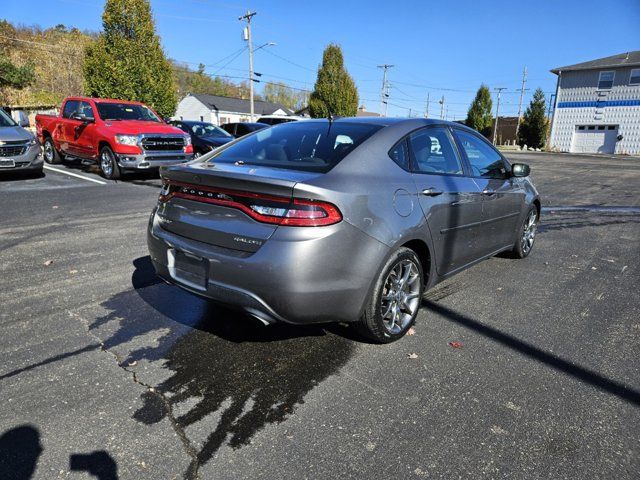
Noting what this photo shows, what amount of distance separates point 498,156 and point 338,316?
2.97 metres

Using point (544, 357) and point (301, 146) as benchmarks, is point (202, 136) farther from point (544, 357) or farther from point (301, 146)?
point (544, 357)

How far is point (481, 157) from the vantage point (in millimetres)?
4395

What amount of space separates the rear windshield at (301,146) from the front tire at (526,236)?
276 cm

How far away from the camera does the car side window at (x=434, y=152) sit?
347 centimetres

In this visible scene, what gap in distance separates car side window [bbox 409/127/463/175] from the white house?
172 feet

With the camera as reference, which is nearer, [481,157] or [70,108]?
[481,157]

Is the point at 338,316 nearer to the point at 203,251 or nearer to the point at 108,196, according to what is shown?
the point at 203,251

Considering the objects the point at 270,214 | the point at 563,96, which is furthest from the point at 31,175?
the point at 563,96

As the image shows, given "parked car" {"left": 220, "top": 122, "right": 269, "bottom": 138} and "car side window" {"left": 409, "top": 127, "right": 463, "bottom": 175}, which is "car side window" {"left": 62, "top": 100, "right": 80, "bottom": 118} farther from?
"car side window" {"left": 409, "top": 127, "right": 463, "bottom": 175}

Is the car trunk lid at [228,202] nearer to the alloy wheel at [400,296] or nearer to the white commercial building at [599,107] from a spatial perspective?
the alloy wheel at [400,296]

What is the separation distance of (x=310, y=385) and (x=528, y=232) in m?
3.95

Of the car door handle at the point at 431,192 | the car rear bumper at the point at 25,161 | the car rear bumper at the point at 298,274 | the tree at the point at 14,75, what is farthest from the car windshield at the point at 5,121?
the tree at the point at 14,75

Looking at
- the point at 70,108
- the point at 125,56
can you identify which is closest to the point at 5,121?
the point at 70,108

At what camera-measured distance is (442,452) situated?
7.10 feet
